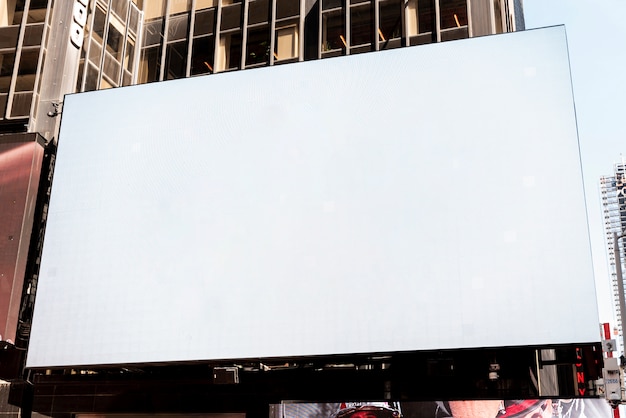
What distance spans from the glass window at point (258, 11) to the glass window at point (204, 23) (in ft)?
4.95

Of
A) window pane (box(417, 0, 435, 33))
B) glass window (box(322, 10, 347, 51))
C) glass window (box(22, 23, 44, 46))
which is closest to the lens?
window pane (box(417, 0, 435, 33))

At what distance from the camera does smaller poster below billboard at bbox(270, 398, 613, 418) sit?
13.6 m

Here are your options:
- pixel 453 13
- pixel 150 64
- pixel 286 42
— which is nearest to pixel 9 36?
pixel 150 64


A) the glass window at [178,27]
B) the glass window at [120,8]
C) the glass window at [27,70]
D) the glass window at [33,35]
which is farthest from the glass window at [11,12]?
the glass window at [178,27]

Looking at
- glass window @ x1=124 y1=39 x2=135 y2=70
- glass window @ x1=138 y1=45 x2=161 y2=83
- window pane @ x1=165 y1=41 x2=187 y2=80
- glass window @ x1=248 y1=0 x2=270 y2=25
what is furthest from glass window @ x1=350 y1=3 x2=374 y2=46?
glass window @ x1=124 y1=39 x2=135 y2=70

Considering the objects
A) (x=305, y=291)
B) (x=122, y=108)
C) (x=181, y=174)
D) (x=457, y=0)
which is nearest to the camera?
(x=305, y=291)

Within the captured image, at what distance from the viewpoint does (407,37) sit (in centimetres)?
2119

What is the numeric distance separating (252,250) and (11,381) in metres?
8.28

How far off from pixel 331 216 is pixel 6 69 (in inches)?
521

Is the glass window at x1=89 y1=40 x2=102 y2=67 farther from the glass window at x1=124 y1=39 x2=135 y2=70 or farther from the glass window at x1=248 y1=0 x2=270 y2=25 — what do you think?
the glass window at x1=248 y1=0 x2=270 y2=25

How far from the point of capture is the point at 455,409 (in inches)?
573

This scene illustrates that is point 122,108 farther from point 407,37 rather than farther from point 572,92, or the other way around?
point 572,92

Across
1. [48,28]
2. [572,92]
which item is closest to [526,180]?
[572,92]

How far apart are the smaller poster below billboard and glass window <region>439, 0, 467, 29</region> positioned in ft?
38.9
